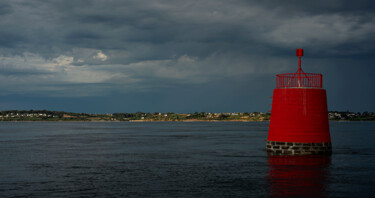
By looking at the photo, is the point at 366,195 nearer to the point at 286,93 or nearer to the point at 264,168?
the point at 264,168

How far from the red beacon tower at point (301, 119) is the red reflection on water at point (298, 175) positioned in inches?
33.5

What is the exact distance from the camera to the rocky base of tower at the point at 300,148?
122 ft

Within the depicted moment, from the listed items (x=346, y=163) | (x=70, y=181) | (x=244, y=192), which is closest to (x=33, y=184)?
(x=70, y=181)

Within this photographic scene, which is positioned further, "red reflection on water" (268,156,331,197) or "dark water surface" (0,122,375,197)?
"dark water surface" (0,122,375,197)

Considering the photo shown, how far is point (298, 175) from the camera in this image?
31.3m

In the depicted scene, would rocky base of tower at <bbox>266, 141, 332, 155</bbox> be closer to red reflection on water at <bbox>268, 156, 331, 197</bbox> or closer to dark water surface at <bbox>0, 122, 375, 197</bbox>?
red reflection on water at <bbox>268, 156, 331, 197</bbox>

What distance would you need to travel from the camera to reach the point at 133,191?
2627cm

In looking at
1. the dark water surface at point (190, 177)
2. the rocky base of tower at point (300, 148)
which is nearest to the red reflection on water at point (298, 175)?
the dark water surface at point (190, 177)

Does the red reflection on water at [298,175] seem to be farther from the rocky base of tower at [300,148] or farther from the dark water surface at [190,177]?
the rocky base of tower at [300,148]

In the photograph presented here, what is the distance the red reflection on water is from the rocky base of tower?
48cm

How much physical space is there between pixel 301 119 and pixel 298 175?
24.4 ft

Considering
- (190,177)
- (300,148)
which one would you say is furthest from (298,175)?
(190,177)

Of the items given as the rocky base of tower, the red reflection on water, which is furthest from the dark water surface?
the rocky base of tower

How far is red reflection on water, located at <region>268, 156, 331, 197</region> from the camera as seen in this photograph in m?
25.7
